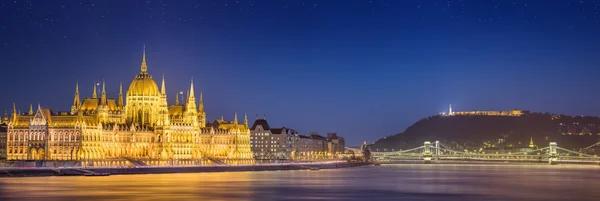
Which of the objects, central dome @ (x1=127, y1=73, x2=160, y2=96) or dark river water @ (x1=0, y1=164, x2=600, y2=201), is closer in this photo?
dark river water @ (x1=0, y1=164, x2=600, y2=201)

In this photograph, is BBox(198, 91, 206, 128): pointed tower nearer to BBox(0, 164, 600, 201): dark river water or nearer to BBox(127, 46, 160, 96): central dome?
BBox(127, 46, 160, 96): central dome

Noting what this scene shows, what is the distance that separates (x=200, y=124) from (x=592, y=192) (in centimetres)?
9579

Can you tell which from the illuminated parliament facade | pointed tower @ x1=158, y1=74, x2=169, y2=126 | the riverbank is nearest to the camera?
the riverbank

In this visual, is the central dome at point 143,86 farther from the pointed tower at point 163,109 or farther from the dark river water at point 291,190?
the dark river water at point 291,190

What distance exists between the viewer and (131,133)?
14838cm

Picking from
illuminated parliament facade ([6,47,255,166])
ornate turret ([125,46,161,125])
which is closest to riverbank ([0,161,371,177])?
illuminated parliament facade ([6,47,255,166])

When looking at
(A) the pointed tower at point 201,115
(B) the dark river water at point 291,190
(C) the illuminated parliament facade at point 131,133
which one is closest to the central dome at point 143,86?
(C) the illuminated parliament facade at point 131,133

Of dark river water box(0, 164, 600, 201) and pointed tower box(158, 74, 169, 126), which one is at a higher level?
pointed tower box(158, 74, 169, 126)

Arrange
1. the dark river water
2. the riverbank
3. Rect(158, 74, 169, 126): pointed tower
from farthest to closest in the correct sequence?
1. Rect(158, 74, 169, 126): pointed tower
2. the riverbank
3. the dark river water

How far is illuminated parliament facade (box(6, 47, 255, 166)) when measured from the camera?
136 metres

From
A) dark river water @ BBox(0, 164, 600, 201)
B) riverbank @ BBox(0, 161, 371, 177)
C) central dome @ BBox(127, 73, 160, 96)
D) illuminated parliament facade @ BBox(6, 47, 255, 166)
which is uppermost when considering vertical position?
central dome @ BBox(127, 73, 160, 96)

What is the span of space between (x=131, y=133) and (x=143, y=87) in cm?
1145

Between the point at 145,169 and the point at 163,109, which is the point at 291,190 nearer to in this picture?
the point at 145,169

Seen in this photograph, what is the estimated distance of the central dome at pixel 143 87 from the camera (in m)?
158
